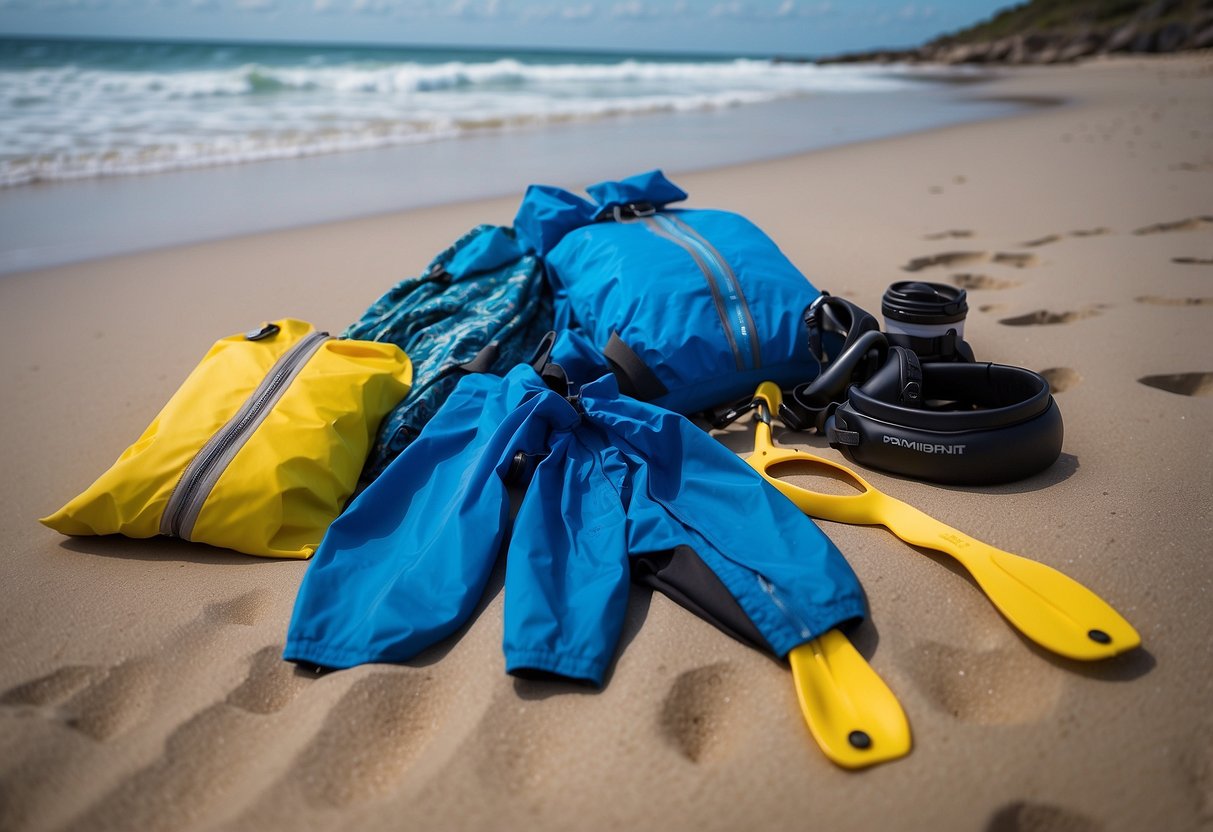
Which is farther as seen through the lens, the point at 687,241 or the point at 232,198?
the point at 232,198

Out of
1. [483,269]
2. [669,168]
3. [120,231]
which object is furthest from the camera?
[669,168]

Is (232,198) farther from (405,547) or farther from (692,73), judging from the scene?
(692,73)

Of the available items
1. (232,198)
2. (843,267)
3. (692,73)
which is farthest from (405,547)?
(692,73)

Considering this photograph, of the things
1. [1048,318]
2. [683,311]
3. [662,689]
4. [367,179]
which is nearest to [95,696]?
[662,689]

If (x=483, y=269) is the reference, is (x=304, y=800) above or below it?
below

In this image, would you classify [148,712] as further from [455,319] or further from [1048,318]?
[1048,318]

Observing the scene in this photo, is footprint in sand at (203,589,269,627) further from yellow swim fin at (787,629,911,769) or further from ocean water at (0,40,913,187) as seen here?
ocean water at (0,40,913,187)

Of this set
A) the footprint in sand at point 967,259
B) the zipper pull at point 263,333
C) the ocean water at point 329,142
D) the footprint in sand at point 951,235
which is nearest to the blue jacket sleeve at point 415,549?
the zipper pull at point 263,333

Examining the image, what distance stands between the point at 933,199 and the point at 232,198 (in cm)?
589

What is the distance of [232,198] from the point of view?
697cm

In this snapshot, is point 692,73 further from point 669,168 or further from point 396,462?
point 396,462

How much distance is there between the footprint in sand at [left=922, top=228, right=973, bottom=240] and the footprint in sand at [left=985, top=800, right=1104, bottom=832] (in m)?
4.03

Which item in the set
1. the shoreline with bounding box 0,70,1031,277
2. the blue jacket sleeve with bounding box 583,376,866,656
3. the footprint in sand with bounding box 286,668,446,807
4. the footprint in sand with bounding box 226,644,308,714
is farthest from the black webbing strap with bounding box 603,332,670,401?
the shoreline with bounding box 0,70,1031,277

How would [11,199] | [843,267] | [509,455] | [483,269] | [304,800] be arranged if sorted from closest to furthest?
[304,800]
[509,455]
[483,269]
[843,267]
[11,199]
